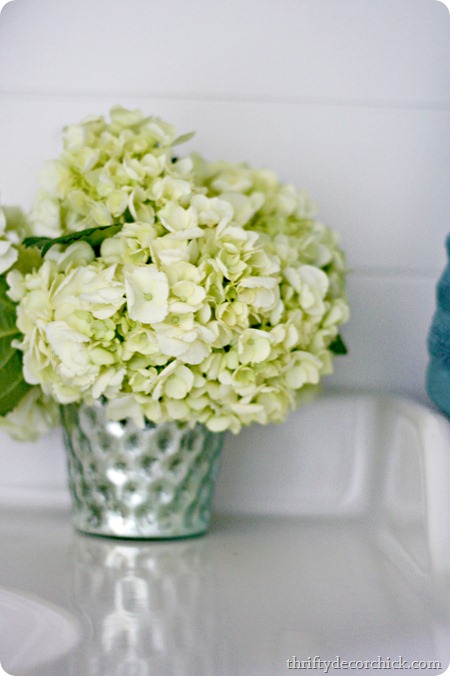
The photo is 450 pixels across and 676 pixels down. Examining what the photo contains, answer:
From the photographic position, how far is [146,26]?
878mm

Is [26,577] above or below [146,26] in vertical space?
below

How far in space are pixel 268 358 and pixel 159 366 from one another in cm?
9

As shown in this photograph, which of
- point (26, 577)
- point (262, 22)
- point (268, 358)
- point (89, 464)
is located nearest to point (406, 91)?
point (262, 22)

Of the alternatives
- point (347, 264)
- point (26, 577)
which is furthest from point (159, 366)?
point (347, 264)

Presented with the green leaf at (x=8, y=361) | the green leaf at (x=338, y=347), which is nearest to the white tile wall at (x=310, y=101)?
the green leaf at (x=338, y=347)

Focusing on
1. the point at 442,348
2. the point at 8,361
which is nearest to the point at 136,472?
the point at 8,361

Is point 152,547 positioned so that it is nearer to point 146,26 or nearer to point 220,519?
point 220,519

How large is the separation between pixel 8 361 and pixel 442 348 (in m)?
0.39

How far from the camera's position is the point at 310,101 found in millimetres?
893

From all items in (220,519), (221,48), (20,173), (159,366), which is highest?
(221,48)

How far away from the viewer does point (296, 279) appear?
68cm

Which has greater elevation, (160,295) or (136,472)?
(160,295)

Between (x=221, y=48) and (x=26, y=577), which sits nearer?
(x=26, y=577)

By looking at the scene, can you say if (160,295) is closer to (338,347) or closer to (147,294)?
(147,294)
